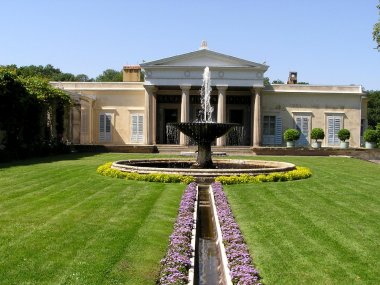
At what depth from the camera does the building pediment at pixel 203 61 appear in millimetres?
33500

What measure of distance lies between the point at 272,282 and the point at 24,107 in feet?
66.4

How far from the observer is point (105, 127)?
36.3 m

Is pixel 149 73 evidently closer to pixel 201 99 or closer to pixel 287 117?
pixel 201 99

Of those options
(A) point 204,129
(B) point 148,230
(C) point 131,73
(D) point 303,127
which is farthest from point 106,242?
(C) point 131,73

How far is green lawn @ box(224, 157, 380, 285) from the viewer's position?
5.71 meters

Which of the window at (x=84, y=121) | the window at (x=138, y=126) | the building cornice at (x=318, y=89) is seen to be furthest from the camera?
the window at (x=138, y=126)

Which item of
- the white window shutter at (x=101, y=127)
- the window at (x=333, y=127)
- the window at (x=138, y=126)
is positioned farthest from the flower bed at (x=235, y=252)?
the window at (x=333, y=127)

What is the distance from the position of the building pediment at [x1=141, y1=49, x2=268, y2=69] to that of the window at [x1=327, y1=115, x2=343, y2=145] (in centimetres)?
723

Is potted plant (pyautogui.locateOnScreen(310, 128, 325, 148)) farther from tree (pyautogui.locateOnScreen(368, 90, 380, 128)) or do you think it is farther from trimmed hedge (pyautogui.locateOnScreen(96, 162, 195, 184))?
tree (pyautogui.locateOnScreen(368, 90, 380, 128))

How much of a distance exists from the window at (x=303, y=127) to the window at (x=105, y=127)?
14.7 m

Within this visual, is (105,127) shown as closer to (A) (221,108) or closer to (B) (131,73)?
(B) (131,73)

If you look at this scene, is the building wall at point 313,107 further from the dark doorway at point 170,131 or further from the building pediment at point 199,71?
the dark doorway at point 170,131

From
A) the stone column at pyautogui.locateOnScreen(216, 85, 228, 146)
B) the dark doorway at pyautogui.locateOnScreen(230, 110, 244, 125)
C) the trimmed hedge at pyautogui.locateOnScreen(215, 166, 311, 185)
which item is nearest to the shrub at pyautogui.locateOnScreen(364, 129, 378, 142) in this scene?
the stone column at pyautogui.locateOnScreen(216, 85, 228, 146)

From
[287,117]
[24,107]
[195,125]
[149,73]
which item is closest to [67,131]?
[149,73]
